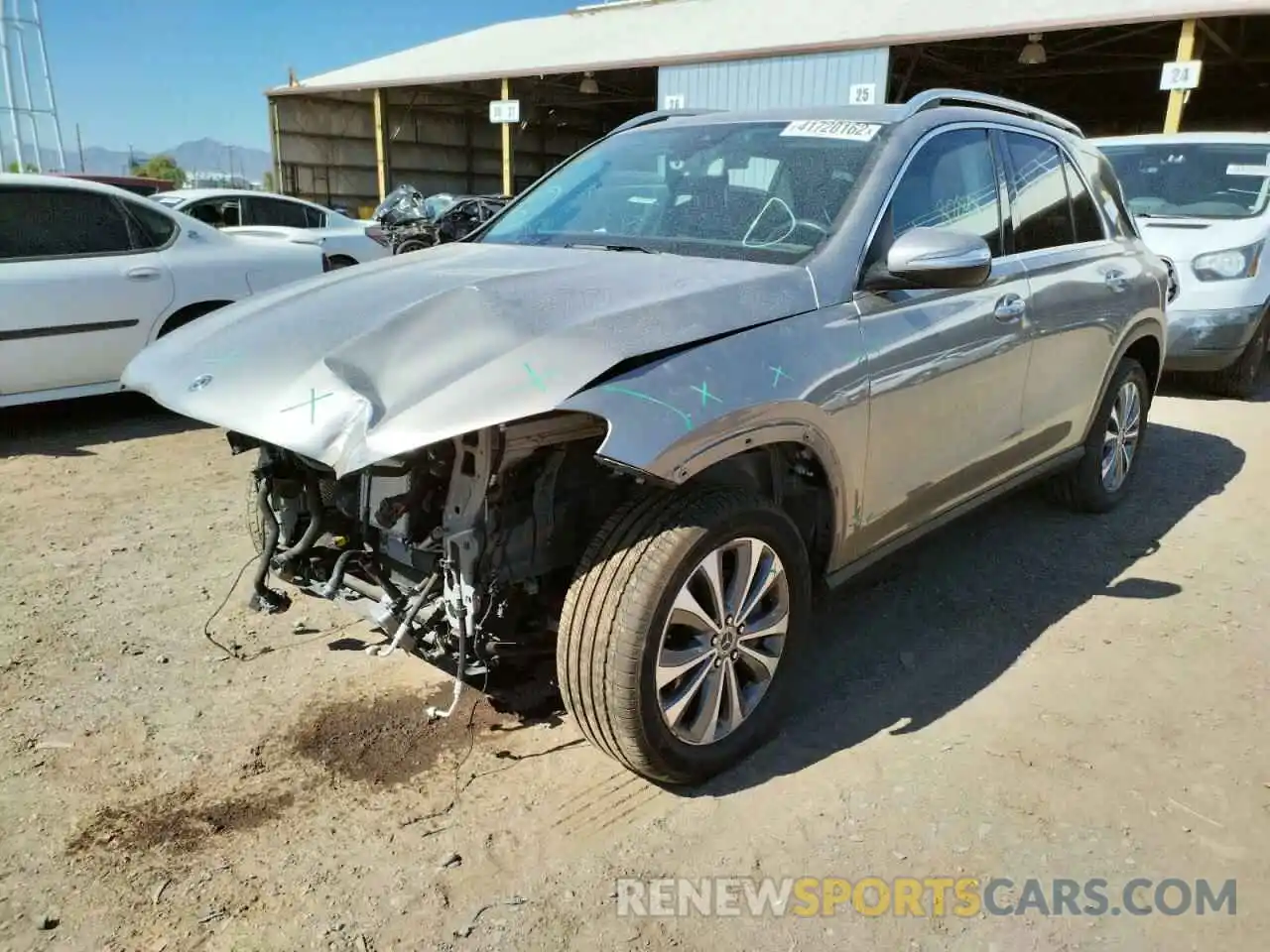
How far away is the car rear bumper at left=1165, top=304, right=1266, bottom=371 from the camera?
722 cm

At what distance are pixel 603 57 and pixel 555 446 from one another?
1756cm

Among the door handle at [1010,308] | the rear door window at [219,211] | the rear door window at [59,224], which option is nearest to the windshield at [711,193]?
the door handle at [1010,308]

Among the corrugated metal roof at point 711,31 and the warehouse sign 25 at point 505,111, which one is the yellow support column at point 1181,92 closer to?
the corrugated metal roof at point 711,31

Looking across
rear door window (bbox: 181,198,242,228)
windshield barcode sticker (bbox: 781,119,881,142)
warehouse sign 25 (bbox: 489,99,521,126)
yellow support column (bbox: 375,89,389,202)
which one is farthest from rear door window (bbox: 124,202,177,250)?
yellow support column (bbox: 375,89,389,202)

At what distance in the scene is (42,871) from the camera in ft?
7.84

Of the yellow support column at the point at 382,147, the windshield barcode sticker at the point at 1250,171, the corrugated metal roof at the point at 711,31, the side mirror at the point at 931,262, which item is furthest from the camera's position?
the yellow support column at the point at 382,147

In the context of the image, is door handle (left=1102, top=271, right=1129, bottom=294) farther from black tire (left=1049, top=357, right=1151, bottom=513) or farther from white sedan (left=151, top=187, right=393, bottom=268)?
white sedan (left=151, top=187, right=393, bottom=268)

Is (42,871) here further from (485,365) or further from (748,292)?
(748,292)

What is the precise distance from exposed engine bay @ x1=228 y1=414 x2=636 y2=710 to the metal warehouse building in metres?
10.8

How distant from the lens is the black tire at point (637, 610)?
2.43 meters

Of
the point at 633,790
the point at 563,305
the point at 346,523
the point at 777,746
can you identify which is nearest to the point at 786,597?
the point at 777,746

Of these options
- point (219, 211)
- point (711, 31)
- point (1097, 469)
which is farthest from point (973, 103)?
point (711, 31)

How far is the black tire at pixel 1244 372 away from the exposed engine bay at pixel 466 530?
674cm

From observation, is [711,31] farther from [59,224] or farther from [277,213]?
[59,224]
